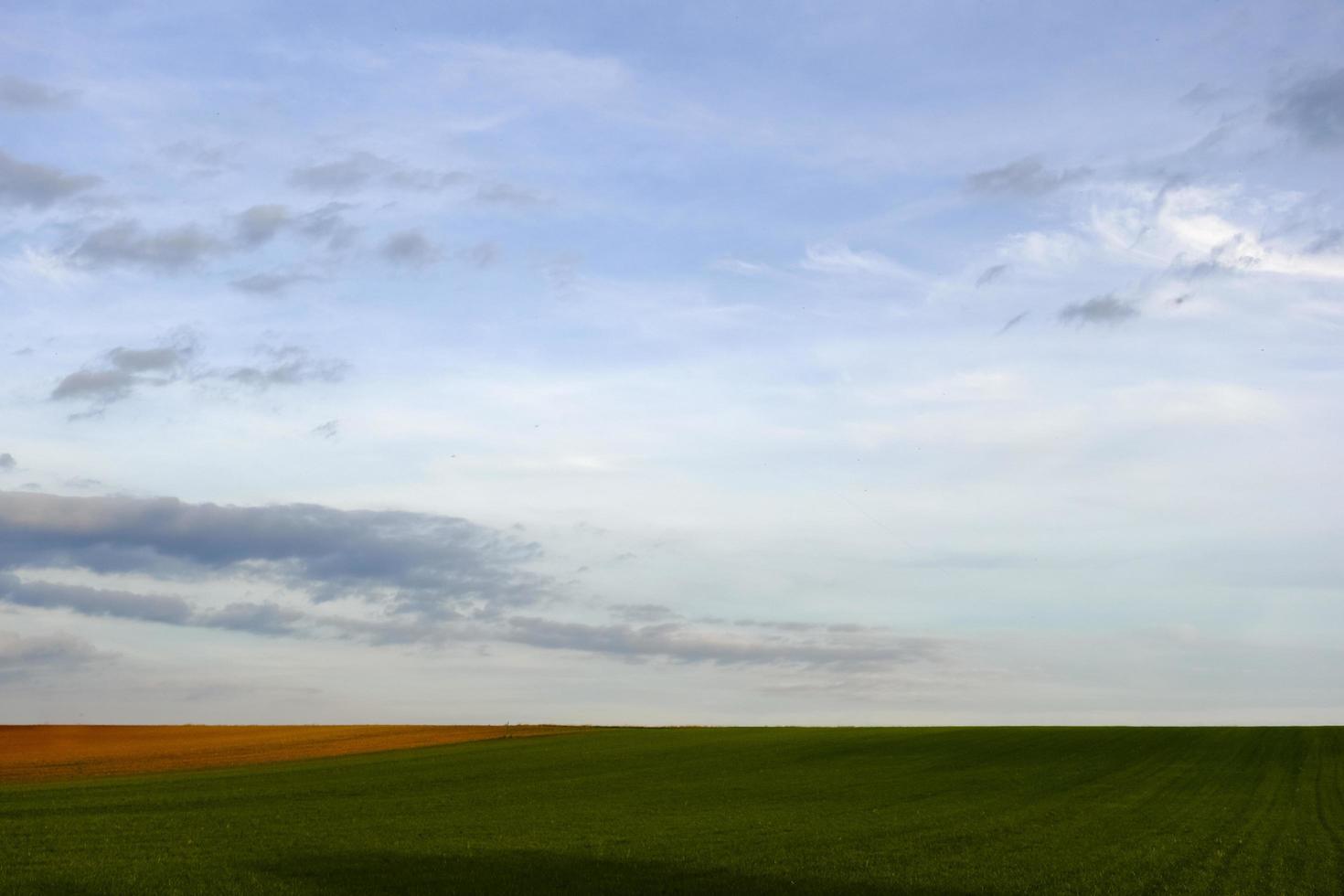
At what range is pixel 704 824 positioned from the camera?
4059 cm

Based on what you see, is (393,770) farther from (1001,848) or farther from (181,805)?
(1001,848)

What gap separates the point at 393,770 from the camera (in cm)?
6353

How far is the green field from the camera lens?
96.3 feet

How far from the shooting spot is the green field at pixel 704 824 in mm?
29344

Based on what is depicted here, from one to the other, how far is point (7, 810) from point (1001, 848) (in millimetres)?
36847

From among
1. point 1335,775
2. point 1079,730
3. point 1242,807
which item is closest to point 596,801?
point 1242,807

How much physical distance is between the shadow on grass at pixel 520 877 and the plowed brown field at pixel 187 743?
38.9m

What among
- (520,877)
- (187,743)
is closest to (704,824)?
(520,877)

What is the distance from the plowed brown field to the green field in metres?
6.86

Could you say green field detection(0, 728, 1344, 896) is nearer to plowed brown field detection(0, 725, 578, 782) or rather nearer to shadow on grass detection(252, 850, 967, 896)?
shadow on grass detection(252, 850, 967, 896)

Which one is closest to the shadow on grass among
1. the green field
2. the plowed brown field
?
the green field

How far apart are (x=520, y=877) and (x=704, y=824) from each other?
12580 mm

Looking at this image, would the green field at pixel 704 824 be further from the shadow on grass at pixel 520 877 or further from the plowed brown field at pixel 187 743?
the plowed brown field at pixel 187 743

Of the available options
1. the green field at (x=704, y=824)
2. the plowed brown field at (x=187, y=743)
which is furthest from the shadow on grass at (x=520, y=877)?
the plowed brown field at (x=187, y=743)
